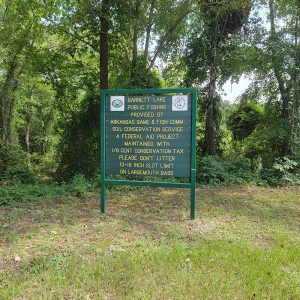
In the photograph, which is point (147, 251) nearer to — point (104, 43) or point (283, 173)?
point (283, 173)

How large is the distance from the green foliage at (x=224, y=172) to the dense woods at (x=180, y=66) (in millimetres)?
34

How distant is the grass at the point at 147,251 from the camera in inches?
124

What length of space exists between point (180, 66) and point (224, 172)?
4.87 m

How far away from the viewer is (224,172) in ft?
31.9

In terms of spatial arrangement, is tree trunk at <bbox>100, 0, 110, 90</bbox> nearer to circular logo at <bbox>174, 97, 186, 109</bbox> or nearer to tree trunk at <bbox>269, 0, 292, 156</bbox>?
circular logo at <bbox>174, 97, 186, 109</bbox>

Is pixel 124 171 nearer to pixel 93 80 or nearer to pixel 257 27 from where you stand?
pixel 93 80

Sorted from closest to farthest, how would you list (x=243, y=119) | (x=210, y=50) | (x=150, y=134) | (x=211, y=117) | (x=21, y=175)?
(x=150, y=134) → (x=21, y=175) → (x=210, y=50) → (x=211, y=117) → (x=243, y=119)

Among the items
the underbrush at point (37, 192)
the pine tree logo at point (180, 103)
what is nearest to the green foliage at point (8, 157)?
the underbrush at point (37, 192)

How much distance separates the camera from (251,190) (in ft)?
27.8

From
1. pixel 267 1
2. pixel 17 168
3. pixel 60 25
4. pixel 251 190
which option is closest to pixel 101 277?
pixel 251 190

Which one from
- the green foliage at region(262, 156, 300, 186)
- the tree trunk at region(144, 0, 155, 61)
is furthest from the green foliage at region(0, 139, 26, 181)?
the green foliage at region(262, 156, 300, 186)

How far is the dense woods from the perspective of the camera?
9.95 meters

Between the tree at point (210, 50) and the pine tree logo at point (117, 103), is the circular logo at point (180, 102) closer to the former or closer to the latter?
the pine tree logo at point (117, 103)

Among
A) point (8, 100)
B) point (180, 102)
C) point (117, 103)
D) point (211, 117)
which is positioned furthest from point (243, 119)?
point (8, 100)
